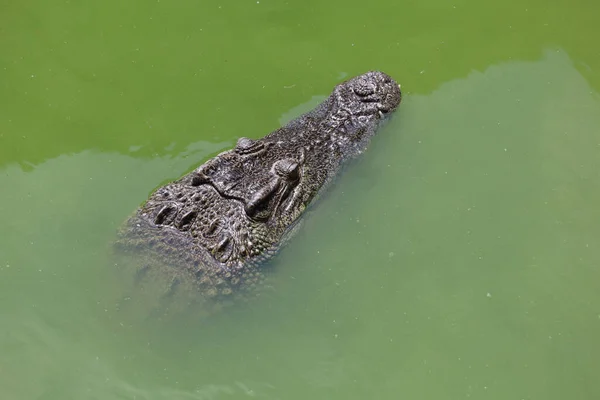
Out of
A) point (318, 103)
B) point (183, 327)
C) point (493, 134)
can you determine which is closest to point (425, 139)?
point (493, 134)

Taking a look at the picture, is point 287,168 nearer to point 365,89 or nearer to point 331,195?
point 331,195

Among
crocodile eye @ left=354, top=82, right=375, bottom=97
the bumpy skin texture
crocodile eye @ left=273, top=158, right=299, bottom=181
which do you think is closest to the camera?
the bumpy skin texture

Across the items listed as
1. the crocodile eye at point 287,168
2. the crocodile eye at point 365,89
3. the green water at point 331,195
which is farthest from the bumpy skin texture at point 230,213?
the crocodile eye at point 365,89

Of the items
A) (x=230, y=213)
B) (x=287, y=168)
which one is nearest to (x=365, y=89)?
(x=287, y=168)

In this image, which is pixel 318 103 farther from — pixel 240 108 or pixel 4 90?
pixel 4 90

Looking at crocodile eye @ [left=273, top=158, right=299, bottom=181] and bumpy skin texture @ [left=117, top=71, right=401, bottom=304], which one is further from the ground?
crocodile eye @ [left=273, top=158, right=299, bottom=181]

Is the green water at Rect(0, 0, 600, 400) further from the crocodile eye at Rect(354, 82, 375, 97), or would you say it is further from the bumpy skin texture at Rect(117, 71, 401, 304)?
the crocodile eye at Rect(354, 82, 375, 97)

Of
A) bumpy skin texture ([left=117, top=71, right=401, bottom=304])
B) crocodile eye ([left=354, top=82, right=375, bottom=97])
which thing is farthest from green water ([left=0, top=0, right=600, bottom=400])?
crocodile eye ([left=354, top=82, right=375, bottom=97])
